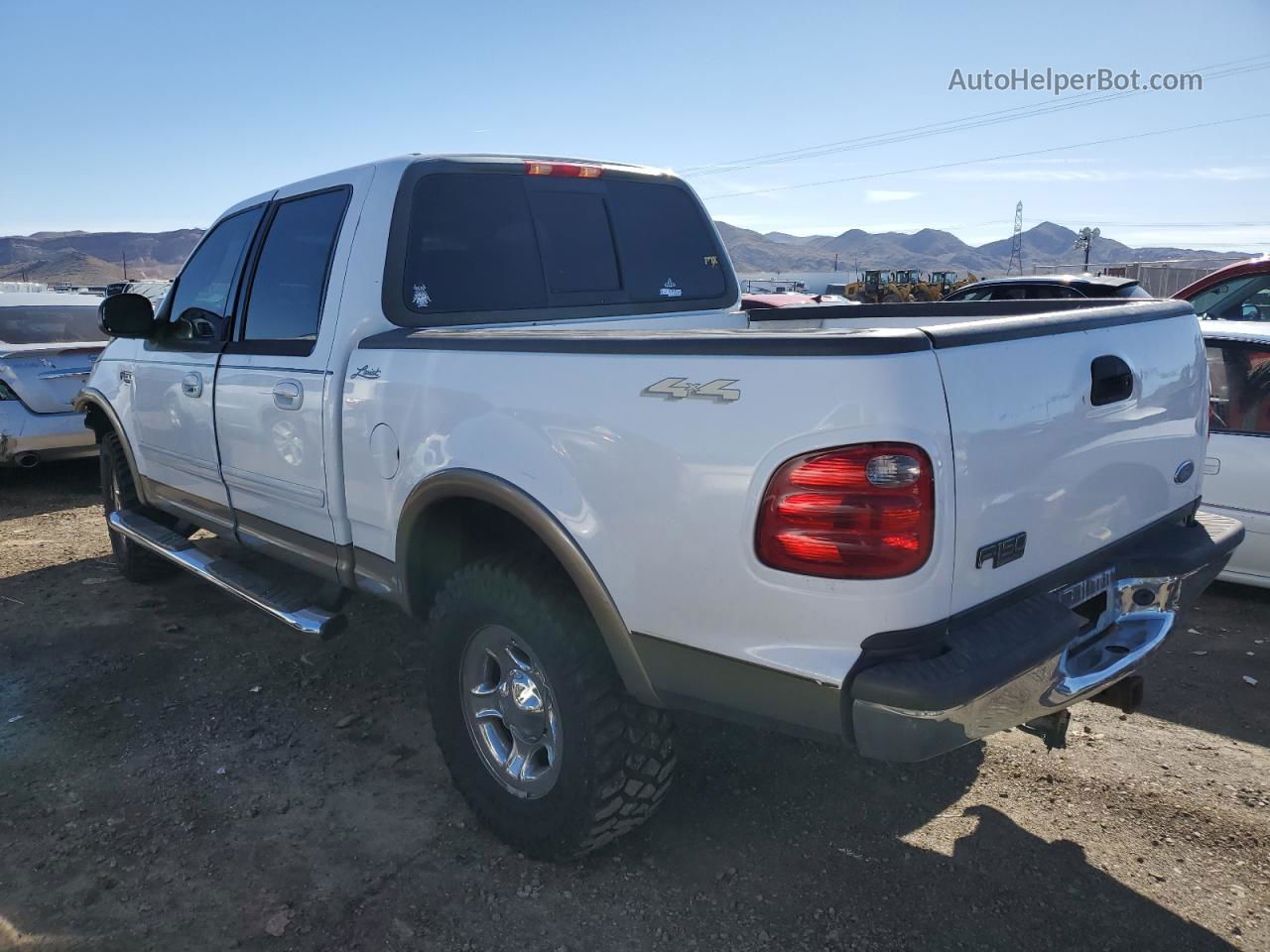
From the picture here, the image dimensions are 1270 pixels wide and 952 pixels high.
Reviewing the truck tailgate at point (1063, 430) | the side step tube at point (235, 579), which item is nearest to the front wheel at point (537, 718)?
the side step tube at point (235, 579)

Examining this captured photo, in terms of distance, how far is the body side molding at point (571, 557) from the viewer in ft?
7.89

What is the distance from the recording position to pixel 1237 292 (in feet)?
21.9

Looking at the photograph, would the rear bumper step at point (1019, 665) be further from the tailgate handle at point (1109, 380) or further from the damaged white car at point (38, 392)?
the damaged white car at point (38, 392)

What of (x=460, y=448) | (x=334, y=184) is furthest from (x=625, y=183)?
(x=460, y=448)

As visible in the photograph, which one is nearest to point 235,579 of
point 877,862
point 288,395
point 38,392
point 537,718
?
point 288,395

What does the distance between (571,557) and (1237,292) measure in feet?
20.9

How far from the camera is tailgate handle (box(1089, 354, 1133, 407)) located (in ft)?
7.84

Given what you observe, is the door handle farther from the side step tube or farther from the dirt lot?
the dirt lot

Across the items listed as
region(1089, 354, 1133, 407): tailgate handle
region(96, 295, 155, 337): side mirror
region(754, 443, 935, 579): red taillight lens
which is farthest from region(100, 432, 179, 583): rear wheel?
region(1089, 354, 1133, 407): tailgate handle

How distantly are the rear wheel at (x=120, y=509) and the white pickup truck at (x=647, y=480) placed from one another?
1.46 metres

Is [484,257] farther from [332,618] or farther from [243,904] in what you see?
[243,904]

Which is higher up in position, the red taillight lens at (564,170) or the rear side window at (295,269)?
the red taillight lens at (564,170)

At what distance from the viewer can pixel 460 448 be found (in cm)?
277

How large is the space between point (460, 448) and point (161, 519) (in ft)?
11.6
